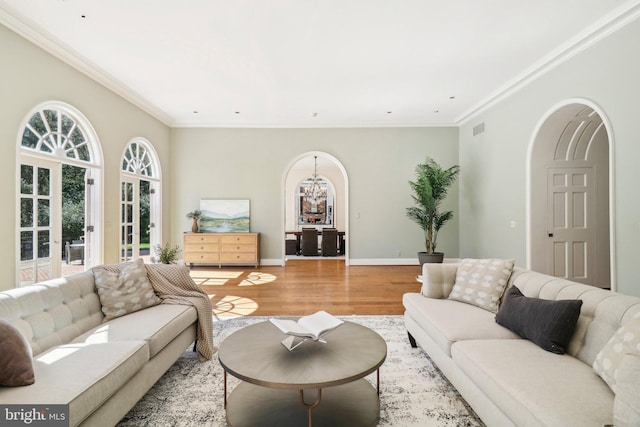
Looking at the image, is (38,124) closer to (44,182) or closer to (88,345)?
(44,182)

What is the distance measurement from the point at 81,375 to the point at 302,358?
1092 millimetres

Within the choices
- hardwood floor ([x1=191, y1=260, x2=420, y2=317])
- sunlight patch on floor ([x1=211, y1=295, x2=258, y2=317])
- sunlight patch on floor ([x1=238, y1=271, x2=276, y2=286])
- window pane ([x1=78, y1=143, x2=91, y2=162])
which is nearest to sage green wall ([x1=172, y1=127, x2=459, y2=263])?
hardwood floor ([x1=191, y1=260, x2=420, y2=317])

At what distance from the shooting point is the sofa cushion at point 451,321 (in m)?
2.12

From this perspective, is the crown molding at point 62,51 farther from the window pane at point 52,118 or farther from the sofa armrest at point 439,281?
the sofa armrest at point 439,281

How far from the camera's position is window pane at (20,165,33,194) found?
3582mm

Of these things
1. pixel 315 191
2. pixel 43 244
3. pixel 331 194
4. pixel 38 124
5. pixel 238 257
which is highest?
pixel 38 124

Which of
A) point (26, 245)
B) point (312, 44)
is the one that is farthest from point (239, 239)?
point (312, 44)

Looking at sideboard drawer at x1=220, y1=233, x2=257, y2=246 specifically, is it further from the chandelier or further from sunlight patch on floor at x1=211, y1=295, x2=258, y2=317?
the chandelier

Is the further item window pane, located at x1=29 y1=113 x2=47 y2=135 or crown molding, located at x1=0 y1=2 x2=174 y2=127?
window pane, located at x1=29 y1=113 x2=47 y2=135

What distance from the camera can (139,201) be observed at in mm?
5992

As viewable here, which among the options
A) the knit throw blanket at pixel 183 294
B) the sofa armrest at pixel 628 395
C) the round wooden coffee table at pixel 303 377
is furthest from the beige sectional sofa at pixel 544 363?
the knit throw blanket at pixel 183 294

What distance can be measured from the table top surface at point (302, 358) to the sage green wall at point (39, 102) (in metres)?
3.01

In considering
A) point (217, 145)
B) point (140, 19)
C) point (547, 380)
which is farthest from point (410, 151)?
point (547, 380)

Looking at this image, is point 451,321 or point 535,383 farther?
point 451,321
